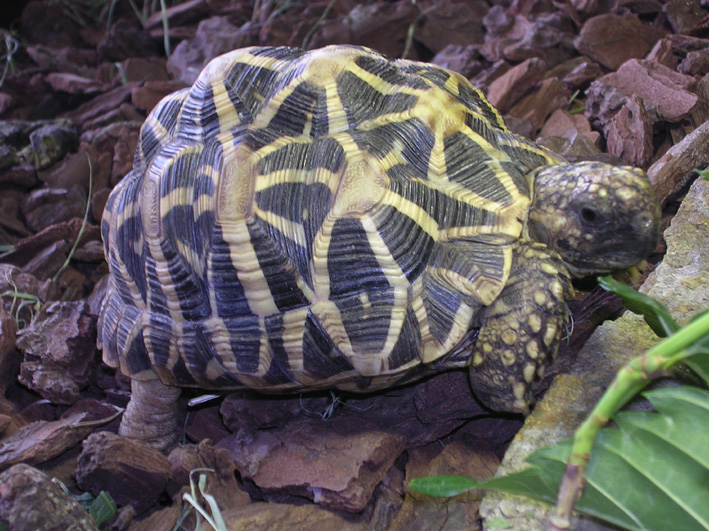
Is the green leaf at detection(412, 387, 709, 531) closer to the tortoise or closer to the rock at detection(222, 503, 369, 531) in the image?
the tortoise

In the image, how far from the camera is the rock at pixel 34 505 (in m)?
1.38

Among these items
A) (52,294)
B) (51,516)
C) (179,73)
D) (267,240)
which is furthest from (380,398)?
(179,73)

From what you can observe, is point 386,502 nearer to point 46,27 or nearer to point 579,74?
point 579,74

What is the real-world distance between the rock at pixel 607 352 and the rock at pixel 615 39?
136 cm

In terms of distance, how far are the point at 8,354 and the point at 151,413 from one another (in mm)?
807

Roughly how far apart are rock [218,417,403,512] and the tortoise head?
35.2 inches

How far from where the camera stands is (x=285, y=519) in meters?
1.76

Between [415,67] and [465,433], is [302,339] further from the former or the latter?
[415,67]

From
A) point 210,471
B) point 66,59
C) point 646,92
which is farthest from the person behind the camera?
point 66,59

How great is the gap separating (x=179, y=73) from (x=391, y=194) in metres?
3.07

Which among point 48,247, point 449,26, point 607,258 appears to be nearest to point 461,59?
point 449,26

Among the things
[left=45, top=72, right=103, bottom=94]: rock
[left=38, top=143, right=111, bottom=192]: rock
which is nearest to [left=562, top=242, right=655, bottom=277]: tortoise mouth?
[left=38, top=143, right=111, bottom=192]: rock

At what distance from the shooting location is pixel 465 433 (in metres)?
2.02

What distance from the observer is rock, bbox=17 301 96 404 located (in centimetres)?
241
